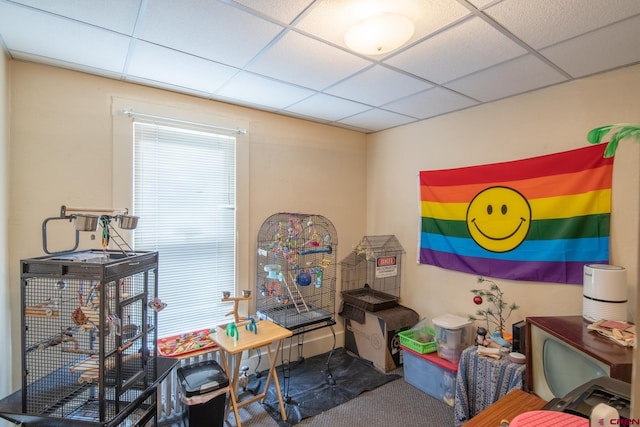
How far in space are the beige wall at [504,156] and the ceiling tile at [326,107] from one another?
78 cm

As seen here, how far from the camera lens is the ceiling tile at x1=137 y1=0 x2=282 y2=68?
1.47m

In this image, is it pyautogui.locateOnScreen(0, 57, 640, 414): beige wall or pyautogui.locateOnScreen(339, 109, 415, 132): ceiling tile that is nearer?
pyautogui.locateOnScreen(0, 57, 640, 414): beige wall

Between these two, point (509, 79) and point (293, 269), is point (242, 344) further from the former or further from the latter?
point (509, 79)

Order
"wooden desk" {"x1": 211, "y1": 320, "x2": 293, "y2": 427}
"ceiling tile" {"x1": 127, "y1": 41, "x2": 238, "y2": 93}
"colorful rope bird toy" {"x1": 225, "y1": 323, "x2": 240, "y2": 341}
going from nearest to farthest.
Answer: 1. "ceiling tile" {"x1": 127, "y1": 41, "x2": 238, "y2": 93}
2. "wooden desk" {"x1": 211, "y1": 320, "x2": 293, "y2": 427}
3. "colorful rope bird toy" {"x1": 225, "y1": 323, "x2": 240, "y2": 341}

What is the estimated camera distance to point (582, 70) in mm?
2029

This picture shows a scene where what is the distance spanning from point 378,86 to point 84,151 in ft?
7.20

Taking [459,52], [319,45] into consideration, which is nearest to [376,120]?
[459,52]

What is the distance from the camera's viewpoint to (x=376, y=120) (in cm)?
323

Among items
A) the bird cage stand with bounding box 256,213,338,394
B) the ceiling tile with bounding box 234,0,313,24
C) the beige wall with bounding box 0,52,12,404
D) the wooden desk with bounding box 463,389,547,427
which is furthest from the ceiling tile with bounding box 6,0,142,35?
the wooden desk with bounding box 463,389,547,427

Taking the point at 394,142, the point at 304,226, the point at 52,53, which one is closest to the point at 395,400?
the point at 304,226

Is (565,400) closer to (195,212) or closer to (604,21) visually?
(604,21)

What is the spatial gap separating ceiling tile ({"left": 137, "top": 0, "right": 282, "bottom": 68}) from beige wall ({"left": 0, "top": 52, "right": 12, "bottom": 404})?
3.17 feet

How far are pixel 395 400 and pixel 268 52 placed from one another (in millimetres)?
2803

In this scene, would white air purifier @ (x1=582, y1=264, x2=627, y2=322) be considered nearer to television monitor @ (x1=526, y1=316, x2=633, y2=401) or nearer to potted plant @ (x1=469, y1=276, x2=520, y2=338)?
television monitor @ (x1=526, y1=316, x2=633, y2=401)
